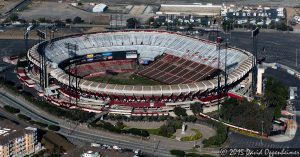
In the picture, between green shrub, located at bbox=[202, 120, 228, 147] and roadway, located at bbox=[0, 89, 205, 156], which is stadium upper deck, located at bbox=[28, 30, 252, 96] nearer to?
roadway, located at bbox=[0, 89, 205, 156]

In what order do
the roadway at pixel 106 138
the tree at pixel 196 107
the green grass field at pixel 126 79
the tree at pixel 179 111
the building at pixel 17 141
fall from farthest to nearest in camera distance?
the green grass field at pixel 126 79, the tree at pixel 196 107, the tree at pixel 179 111, the roadway at pixel 106 138, the building at pixel 17 141

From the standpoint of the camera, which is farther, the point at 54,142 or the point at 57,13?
the point at 57,13

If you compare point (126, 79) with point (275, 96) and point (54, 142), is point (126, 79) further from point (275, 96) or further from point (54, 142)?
point (54, 142)

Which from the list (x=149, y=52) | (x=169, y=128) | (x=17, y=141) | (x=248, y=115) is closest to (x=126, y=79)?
(x=149, y=52)

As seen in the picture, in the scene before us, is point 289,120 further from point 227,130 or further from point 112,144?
point 112,144

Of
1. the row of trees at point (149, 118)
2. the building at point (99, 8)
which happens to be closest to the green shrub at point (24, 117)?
the row of trees at point (149, 118)

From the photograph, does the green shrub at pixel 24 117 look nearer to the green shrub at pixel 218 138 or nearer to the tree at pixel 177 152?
the tree at pixel 177 152

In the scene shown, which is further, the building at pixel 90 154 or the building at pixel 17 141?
the building at pixel 17 141
